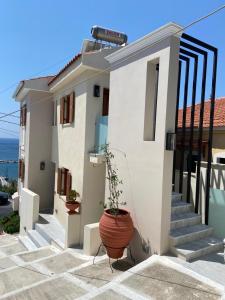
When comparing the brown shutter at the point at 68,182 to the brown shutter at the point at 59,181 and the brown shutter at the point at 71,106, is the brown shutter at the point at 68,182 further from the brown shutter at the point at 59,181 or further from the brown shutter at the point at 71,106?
the brown shutter at the point at 71,106

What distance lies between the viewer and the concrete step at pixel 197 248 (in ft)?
22.0

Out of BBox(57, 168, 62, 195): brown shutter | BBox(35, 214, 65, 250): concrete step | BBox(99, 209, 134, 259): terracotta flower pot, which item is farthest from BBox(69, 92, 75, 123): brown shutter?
BBox(99, 209, 134, 259): terracotta flower pot

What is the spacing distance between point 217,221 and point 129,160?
3186 millimetres

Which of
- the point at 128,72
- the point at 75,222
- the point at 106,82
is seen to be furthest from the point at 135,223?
the point at 106,82

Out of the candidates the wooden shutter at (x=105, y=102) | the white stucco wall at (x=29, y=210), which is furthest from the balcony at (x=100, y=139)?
the white stucco wall at (x=29, y=210)

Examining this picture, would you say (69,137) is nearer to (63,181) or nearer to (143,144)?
(63,181)

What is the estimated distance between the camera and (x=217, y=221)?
Result: 8109 mm

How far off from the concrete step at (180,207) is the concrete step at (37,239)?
597 cm

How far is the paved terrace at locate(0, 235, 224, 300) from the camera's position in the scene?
5195 millimetres

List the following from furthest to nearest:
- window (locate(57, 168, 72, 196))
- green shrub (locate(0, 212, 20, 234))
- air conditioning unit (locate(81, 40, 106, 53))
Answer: green shrub (locate(0, 212, 20, 234))
window (locate(57, 168, 72, 196))
air conditioning unit (locate(81, 40, 106, 53))

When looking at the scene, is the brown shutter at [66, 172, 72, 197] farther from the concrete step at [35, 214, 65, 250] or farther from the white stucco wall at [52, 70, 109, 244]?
the concrete step at [35, 214, 65, 250]

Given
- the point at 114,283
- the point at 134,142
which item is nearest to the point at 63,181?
the point at 134,142

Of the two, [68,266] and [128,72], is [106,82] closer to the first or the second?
[128,72]

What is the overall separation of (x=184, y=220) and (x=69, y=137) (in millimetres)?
7019
